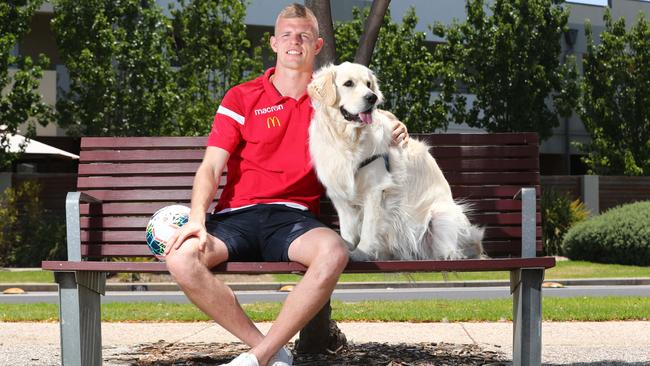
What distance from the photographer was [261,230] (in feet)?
15.0

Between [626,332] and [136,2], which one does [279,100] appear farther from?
[136,2]

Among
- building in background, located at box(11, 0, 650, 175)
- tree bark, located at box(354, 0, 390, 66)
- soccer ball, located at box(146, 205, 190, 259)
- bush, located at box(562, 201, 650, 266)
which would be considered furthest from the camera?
building in background, located at box(11, 0, 650, 175)

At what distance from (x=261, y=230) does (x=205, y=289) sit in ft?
1.82

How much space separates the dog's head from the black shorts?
22.6 inches

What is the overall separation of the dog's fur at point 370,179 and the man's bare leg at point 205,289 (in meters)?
0.86

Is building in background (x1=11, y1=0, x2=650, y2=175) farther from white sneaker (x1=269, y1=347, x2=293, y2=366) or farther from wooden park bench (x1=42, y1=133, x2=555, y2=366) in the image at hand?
white sneaker (x1=269, y1=347, x2=293, y2=366)


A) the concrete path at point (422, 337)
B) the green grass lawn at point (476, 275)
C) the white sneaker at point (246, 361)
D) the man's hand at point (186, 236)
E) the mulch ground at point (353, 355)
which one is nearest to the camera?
the white sneaker at point (246, 361)

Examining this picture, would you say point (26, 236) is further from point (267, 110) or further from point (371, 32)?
point (267, 110)

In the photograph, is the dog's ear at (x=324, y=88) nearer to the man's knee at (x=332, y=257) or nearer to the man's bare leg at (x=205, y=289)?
the man's knee at (x=332, y=257)

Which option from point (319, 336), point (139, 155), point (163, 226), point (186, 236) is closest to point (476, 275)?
point (319, 336)

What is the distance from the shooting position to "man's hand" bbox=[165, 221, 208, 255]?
13.6ft

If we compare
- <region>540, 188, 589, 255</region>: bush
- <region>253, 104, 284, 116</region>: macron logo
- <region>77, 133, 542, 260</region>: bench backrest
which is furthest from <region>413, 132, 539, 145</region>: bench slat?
<region>540, 188, 589, 255</region>: bush

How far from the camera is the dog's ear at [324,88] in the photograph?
4.67 m

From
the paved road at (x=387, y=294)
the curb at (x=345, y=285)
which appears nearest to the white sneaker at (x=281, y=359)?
the paved road at (x=387, y=294)
